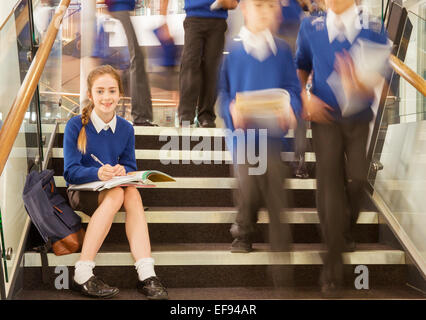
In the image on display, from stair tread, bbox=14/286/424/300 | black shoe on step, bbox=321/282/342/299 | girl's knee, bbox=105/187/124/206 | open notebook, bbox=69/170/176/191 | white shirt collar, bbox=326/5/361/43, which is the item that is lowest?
stair tread, bbox=14/286/424/300

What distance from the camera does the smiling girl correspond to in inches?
88.2

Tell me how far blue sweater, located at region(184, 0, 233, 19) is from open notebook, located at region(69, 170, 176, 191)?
163cm

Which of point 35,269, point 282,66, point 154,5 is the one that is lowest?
point 35,269

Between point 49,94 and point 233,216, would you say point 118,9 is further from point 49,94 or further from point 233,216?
point 233,216

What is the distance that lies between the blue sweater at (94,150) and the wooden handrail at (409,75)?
1.48 meters

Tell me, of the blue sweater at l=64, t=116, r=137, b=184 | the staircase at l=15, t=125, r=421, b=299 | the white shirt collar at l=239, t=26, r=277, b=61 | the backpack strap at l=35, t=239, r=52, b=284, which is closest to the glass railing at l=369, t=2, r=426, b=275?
the staircase at l=15, t=125, r=421, b=299

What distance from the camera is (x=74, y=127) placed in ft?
8.07

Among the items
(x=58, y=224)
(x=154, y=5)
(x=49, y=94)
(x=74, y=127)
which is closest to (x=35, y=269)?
(x=58, y=224)

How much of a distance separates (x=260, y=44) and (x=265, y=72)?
121 mm

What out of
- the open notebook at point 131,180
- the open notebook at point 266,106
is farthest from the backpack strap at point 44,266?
the open notebook at point 266,106

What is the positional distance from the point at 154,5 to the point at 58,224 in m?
3.66

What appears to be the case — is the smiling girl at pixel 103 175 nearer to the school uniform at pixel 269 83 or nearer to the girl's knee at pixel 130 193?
the girl's knee at pixel 130 193

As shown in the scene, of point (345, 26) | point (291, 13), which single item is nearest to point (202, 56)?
point (291, 13)

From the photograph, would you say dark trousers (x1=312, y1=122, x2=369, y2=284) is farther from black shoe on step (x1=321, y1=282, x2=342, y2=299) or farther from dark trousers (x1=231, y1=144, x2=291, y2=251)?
dark trousers (x1=231, y1=144, x2=291, y2=251)
